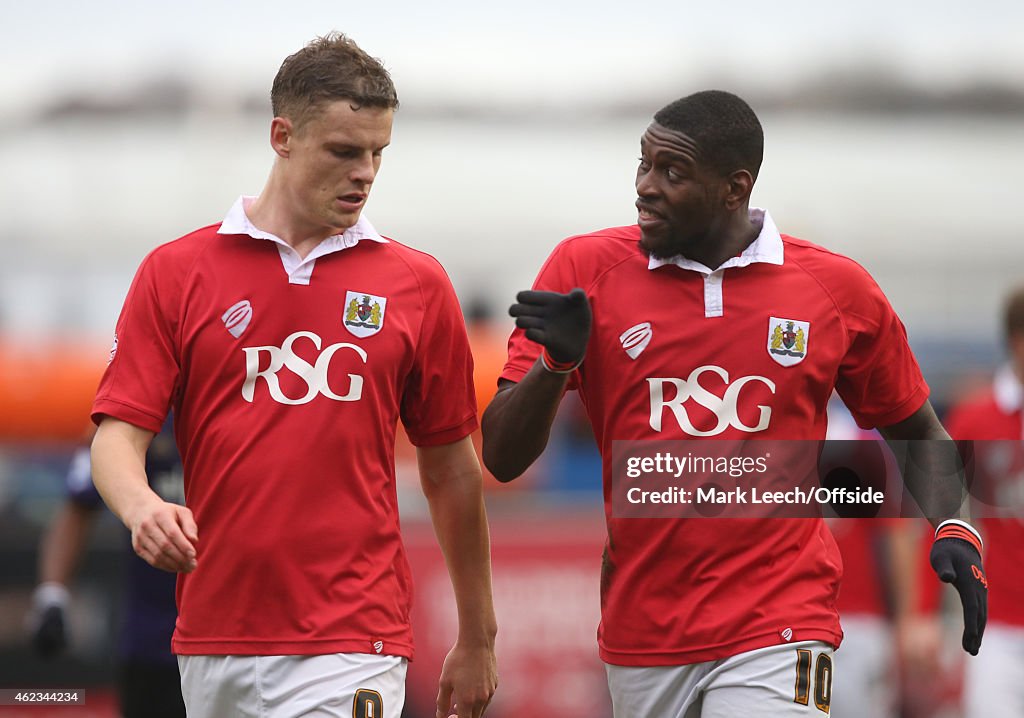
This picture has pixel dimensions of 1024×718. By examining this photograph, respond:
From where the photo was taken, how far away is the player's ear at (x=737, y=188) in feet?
15.2

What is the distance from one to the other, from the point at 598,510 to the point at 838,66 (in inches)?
1091

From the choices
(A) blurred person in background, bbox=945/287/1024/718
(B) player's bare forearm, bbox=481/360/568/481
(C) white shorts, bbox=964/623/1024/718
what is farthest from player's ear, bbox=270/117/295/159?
(C) white shorts, bbox=964/623/1024/718

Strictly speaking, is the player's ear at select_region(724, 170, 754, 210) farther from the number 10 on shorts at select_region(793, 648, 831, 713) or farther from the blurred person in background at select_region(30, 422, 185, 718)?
the blurred person in background at select_region(30, 422, 185, 718)

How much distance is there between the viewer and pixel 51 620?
248 inches

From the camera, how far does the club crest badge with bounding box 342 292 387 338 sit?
14.0 feet

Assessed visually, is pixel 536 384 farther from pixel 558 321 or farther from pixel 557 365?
pixel 558 321

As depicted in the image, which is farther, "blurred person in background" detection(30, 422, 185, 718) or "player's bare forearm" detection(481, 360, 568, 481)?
"blurred person in background" detection(30, 422, 185, 718)

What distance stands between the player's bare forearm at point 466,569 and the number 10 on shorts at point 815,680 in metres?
0.87

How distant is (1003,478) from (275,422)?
13.5 ft

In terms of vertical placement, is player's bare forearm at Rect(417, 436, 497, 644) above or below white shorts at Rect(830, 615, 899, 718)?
above

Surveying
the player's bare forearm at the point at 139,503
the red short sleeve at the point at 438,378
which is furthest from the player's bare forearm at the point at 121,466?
the red short sleeve at the point at 438,378

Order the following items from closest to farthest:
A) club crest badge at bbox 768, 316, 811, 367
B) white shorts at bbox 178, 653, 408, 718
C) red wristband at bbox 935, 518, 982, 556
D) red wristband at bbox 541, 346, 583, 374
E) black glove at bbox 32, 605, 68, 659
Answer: white shorts at bbox 178, 653, 408, 718 → red wristband at bbox 541, 346, 583, 374 → club crest badge at bbox 768, 316, 811, 367 → red wristband at bbox 935, 518, 982, 556 → black glove at bbox 32, 605, 68, 659

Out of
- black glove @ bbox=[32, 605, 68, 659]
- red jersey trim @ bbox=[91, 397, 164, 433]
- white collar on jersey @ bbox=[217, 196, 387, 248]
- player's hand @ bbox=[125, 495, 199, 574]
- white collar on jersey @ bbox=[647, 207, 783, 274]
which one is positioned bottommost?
black glove @ bbox=[32, 605, 68, 659]

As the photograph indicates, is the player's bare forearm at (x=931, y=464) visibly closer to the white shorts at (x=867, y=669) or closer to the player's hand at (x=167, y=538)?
the player's hand at (x=167, y=538)
